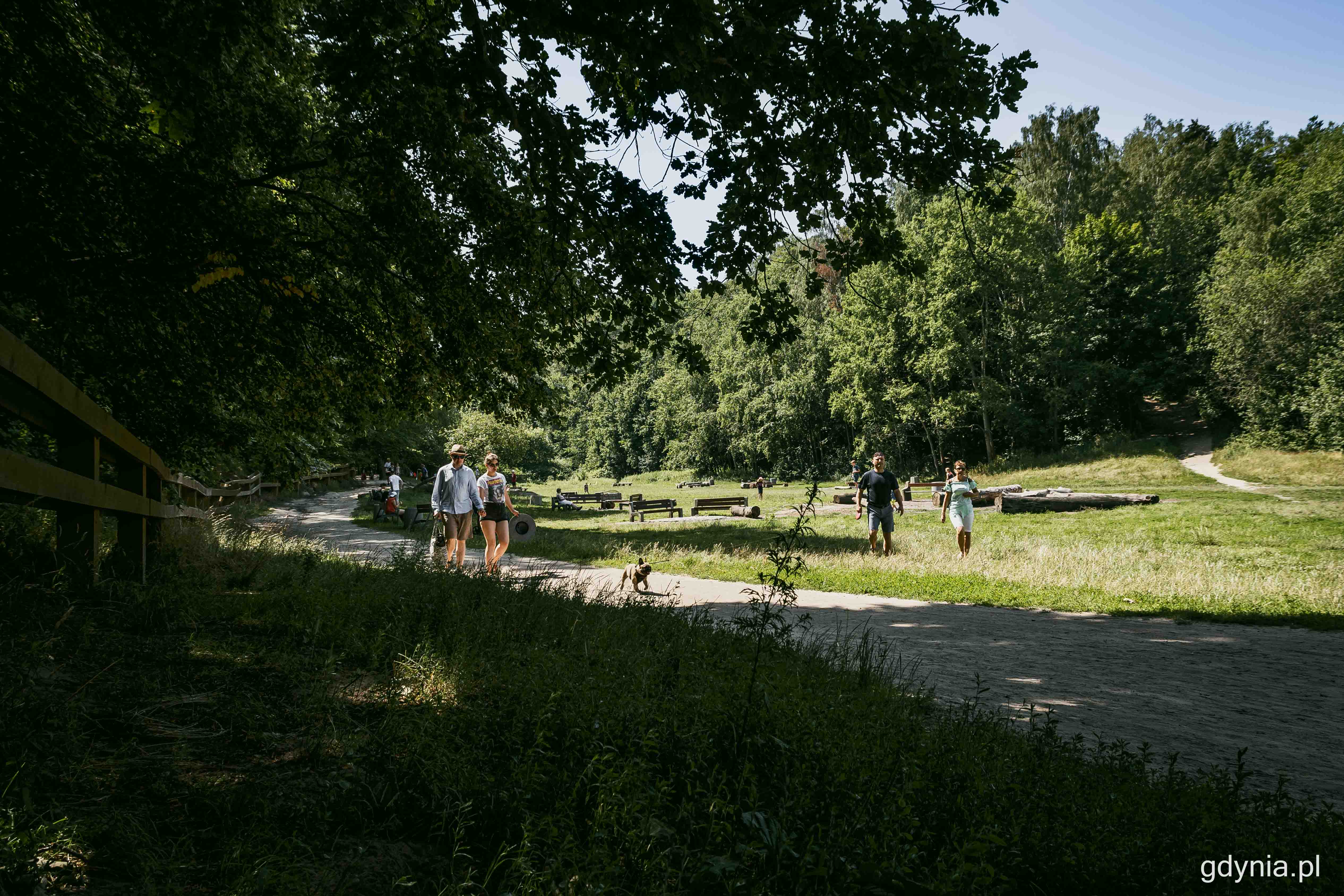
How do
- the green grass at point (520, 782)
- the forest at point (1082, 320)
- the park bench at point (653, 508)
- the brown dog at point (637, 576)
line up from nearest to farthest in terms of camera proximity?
1. the green grass at point (520, 782)
2. the brown dog at point (637, 576)
3. the park bench at point (653, 508)
4. the forest at point (1082, 320)

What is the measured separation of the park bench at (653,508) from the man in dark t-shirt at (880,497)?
13773mm

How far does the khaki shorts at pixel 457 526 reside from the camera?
10383 millimetres

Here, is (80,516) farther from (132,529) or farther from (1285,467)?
(1285,467)

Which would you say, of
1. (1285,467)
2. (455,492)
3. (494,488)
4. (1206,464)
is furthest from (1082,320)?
(455,492)

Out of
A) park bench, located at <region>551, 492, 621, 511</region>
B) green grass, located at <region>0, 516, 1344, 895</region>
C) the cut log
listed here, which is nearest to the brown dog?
green grass, located at <region>0, 516, 1344, 895</region>

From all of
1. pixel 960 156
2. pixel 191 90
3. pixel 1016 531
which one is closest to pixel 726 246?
pixel 960 156

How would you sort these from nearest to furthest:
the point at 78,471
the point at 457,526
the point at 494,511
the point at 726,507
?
the point at 78,471 → the point at 457,526 → the point at 494,511 → the point at 726,507

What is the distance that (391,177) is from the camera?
585 centimetres

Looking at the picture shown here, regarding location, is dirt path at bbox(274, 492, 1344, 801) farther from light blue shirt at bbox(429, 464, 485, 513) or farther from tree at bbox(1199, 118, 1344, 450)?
tree at bbox(1199, 118, 1344, 450)

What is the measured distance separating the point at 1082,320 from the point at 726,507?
3290 centimetres

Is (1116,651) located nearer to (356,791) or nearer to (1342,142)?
(356,791)

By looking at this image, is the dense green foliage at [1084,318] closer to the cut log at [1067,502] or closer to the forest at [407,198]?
the cut log at [1067,502]

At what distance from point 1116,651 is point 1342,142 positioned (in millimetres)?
48716

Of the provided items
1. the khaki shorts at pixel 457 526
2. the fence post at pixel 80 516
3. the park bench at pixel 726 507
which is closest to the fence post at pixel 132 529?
the fence post at pixel 80 516
